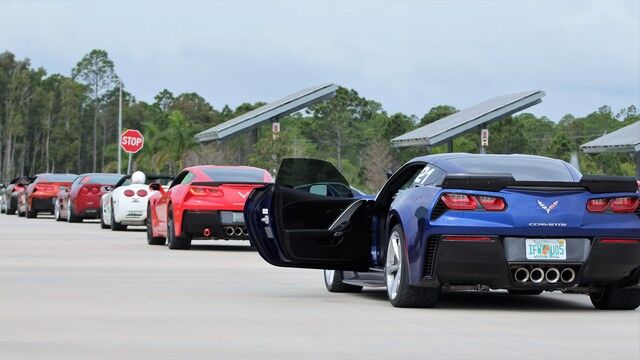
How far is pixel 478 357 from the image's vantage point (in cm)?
966

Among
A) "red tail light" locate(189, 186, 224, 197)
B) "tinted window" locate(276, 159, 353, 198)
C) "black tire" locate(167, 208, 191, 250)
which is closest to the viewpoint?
"tinted window" locate(276, 159, 353, 198)

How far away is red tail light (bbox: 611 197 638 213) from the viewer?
1327 centimetres

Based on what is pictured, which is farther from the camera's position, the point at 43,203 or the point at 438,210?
the point at 43,203

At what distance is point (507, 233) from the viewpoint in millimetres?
12852

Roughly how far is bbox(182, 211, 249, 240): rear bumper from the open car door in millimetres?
8960

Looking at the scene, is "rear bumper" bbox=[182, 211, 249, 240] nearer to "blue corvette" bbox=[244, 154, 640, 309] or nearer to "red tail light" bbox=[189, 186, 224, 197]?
"red tail light" bbox=[189, 186, 224, 197]

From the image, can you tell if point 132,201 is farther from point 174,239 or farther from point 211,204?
point 211,204

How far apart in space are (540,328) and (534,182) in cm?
176

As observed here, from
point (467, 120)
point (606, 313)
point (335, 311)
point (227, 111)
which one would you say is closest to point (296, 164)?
point (335, 311)

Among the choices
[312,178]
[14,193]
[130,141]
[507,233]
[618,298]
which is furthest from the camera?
[130,141]

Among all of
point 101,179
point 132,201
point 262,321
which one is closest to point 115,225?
point 132,201

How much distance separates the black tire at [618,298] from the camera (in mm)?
13609

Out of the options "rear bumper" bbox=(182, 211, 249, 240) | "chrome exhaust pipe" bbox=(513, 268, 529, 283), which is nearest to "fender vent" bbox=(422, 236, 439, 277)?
"chrome exhaust pipe" bbox=(513, 268, 529, 283)

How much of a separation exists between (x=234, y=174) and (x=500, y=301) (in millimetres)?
10930
